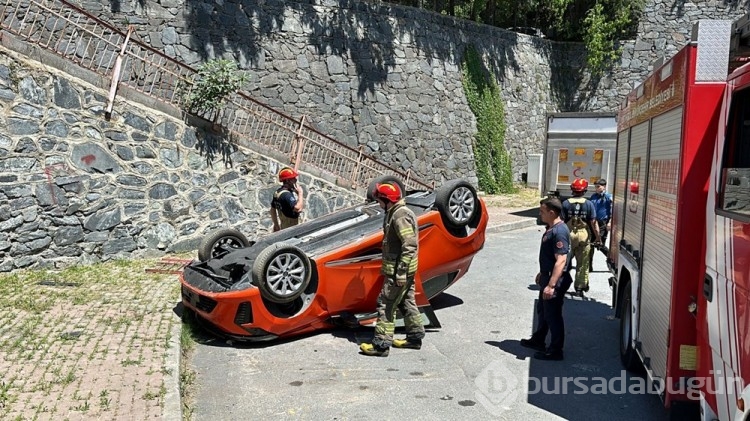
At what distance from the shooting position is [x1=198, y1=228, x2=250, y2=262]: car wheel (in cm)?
796

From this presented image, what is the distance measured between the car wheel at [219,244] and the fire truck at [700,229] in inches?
190

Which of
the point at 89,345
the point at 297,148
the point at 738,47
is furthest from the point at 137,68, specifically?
the point at 738,47

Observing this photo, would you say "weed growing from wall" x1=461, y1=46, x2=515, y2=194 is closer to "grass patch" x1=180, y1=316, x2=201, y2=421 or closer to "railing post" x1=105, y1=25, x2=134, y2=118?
"railing post" x1=105, y1=25, x2=134, y2=118

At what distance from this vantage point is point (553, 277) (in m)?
6.39

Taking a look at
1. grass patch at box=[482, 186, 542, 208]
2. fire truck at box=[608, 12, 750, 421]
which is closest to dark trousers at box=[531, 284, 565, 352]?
fire truck at box=[608, 12, 750, 421]

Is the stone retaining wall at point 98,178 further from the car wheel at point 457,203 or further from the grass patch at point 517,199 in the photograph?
the grass patch at point 517,199

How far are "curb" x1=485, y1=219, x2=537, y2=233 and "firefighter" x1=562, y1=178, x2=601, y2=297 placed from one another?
5753 mm

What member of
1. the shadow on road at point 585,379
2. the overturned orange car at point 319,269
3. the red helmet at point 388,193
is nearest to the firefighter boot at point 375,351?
the overturned orange car at point 319,269

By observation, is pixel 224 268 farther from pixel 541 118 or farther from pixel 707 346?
pixel 541 118

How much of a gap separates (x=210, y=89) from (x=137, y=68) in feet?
7.64

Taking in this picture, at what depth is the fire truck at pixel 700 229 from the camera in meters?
3.59

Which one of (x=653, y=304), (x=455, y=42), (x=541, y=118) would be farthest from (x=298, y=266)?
(x=541, y=118)

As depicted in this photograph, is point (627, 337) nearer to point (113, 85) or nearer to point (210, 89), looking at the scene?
point (210, 89)

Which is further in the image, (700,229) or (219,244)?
(219,244)
